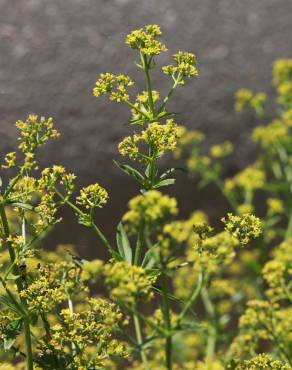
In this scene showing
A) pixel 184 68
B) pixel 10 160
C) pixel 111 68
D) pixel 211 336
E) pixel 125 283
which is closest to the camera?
pixel 125 283

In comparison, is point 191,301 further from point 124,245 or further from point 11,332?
point 11,332

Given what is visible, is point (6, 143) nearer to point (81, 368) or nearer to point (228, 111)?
point (228, 111)

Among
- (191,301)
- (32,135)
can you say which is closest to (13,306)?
(32,135)

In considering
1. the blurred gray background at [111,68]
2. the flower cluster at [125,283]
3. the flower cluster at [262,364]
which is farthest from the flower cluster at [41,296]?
the blurred gray background at [111,68]

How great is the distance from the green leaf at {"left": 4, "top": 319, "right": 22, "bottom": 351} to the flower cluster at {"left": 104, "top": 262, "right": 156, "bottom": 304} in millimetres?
410

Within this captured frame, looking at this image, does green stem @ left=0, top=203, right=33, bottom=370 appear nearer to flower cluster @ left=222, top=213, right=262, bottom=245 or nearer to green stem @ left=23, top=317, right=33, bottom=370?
green stem @ left=23, top=317, right=33, bottom=370

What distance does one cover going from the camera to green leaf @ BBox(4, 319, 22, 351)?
5.24 ft

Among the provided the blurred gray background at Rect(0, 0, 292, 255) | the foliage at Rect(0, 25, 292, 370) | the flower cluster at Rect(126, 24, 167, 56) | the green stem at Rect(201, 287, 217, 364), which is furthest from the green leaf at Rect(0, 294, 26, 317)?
the blurred gray background at Rect(0, 0, 292, 255)

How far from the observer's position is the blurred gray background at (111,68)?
3.40 m

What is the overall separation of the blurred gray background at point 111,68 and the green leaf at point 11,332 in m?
1.80

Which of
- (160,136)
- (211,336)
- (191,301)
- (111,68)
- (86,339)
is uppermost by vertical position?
(111,68)

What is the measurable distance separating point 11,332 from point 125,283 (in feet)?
1.57

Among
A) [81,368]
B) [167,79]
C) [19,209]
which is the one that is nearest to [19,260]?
[19,209]

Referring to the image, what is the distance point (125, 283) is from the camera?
1280 millimetres
